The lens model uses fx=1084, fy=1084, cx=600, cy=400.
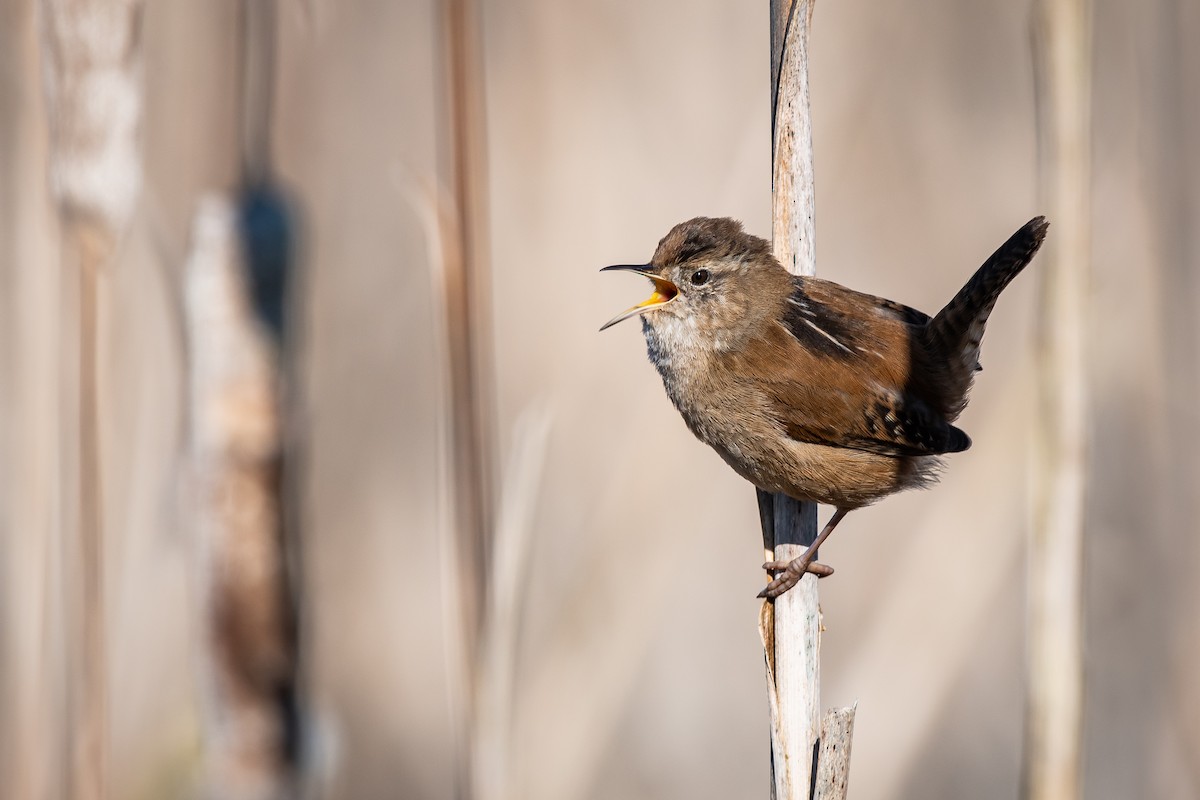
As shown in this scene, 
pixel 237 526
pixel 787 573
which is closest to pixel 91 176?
pixel 237 526

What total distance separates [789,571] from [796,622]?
0.50ft

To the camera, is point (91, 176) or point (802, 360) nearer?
point (91, 176)

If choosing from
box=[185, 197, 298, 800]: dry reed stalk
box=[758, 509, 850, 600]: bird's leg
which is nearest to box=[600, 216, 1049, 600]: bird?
box=[758, 509, 850, 600]: bird's leg

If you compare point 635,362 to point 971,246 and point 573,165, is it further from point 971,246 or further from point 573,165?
point 971,246

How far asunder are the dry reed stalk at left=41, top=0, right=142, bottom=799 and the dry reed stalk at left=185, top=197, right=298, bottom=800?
21 centimetres

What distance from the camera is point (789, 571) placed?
1898 millimetres

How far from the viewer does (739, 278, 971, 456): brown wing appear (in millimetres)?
2205

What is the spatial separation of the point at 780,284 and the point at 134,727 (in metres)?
2.07

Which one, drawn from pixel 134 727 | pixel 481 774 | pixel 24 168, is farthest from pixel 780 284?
pixel 134 727

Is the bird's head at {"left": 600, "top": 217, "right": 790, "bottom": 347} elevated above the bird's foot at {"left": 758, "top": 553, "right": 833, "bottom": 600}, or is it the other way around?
the bird's head at {"left": 600, "top": 217, "right": 790, "bottom": 347}

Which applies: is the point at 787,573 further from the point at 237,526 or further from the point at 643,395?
the point at 643,395

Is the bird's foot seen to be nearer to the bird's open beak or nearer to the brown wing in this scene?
the brown wing

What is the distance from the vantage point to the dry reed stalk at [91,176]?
1801 millimetres

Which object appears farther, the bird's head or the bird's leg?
the bird's head
